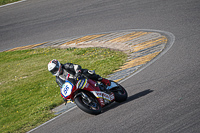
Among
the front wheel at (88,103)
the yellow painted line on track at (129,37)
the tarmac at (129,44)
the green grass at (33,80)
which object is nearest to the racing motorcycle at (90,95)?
the front wheel at (88,103)

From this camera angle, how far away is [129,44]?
11.4 metres

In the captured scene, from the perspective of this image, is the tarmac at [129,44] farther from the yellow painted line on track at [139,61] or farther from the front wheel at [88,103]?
the front wheel at [88,103]

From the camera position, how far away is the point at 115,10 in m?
14.7

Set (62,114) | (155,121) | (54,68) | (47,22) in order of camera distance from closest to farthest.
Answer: (155,121) → (54,68) → (62,114) → (47,22)

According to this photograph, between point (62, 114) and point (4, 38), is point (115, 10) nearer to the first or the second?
point (4, 38)

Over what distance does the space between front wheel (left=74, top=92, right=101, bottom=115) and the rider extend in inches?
16.9

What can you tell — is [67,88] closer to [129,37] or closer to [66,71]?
[66,71]

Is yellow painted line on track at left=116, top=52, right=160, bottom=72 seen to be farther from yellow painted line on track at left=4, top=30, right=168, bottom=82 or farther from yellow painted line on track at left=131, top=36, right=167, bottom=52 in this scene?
yellow painted line on track at left=131, top=36, right=167, bottom=52

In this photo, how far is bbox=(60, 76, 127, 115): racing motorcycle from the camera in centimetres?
656

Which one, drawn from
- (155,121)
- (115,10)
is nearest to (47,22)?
(115,10)

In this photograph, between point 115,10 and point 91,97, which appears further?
point 115,10

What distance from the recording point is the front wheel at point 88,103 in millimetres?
6535

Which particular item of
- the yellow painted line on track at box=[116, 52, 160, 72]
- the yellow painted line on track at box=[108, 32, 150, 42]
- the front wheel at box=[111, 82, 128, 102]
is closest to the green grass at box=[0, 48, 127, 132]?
the yellow painted line on track at box=[116, 52, 160, 72]

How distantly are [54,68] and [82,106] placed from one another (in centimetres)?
120
